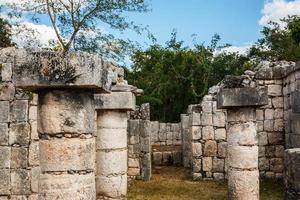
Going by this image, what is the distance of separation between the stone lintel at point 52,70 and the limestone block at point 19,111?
14.6 ft

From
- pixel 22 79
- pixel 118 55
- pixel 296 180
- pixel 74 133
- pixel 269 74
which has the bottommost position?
pixel 296 180

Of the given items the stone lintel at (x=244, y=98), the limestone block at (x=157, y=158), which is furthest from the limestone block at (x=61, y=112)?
the limestone block at (x=157, y=158)

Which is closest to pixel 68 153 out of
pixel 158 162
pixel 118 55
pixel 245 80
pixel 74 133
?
pixel 74 133

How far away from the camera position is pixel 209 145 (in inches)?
575

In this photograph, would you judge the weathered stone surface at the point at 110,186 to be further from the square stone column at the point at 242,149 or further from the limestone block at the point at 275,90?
the limestone block at the point at 275,90

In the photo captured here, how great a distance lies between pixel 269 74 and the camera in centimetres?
1394

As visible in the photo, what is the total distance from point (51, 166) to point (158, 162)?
1474 cm

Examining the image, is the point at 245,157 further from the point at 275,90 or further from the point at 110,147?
the point at 275,90

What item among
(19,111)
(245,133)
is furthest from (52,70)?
(245,133)

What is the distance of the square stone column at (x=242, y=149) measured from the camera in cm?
957

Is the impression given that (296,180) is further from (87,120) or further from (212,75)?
(212,75)

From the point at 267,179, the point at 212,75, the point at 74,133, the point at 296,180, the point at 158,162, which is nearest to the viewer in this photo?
the point at 74,133

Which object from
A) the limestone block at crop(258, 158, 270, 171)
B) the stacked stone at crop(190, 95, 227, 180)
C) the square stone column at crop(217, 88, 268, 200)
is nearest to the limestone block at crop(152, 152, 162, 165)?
the stacked stone at crop(190, 95, 227, 180)

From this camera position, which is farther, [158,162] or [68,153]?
[158,162]
